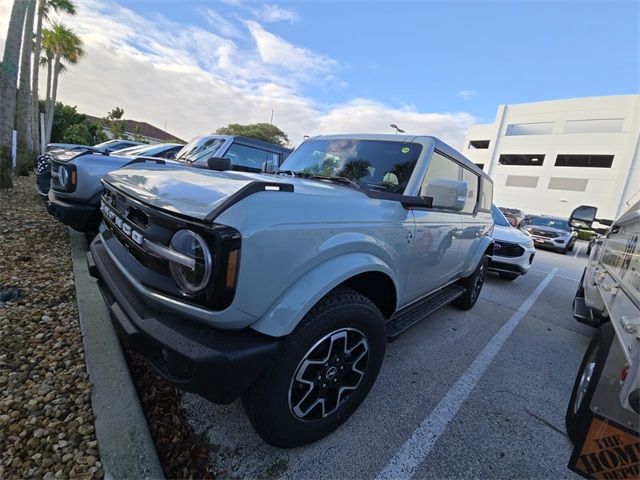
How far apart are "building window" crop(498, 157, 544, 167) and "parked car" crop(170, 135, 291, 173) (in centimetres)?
3603

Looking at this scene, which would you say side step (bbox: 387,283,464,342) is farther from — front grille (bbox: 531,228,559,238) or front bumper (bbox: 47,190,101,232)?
front grille (bbox: 531,228,559,238)

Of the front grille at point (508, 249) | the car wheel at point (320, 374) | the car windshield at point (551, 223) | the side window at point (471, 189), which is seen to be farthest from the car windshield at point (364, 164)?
the car windshield at point (551, 223)

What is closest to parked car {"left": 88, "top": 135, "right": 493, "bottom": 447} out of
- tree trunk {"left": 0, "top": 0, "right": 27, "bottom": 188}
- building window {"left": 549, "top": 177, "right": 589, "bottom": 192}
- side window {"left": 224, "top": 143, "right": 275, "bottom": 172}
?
side window {"left": 224, "top": 143, "right": 275, "bottom": 172}

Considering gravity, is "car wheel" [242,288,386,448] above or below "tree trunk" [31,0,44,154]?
below

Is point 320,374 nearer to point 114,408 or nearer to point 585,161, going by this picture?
point 114,408

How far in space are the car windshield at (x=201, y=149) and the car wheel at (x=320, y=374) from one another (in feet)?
15.3

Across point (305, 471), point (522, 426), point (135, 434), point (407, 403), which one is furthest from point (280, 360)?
point (522, 426)

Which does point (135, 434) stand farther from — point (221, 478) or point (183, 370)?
point (183, 370)

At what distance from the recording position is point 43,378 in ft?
7.02

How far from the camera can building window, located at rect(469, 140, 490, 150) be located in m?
38.4

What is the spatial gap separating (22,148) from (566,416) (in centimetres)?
1557

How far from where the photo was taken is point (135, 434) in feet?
5.86

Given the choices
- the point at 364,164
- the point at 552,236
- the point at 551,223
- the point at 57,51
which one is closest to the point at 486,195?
the point at 364,164

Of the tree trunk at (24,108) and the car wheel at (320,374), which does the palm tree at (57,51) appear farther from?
the car wheel at (320,374)
